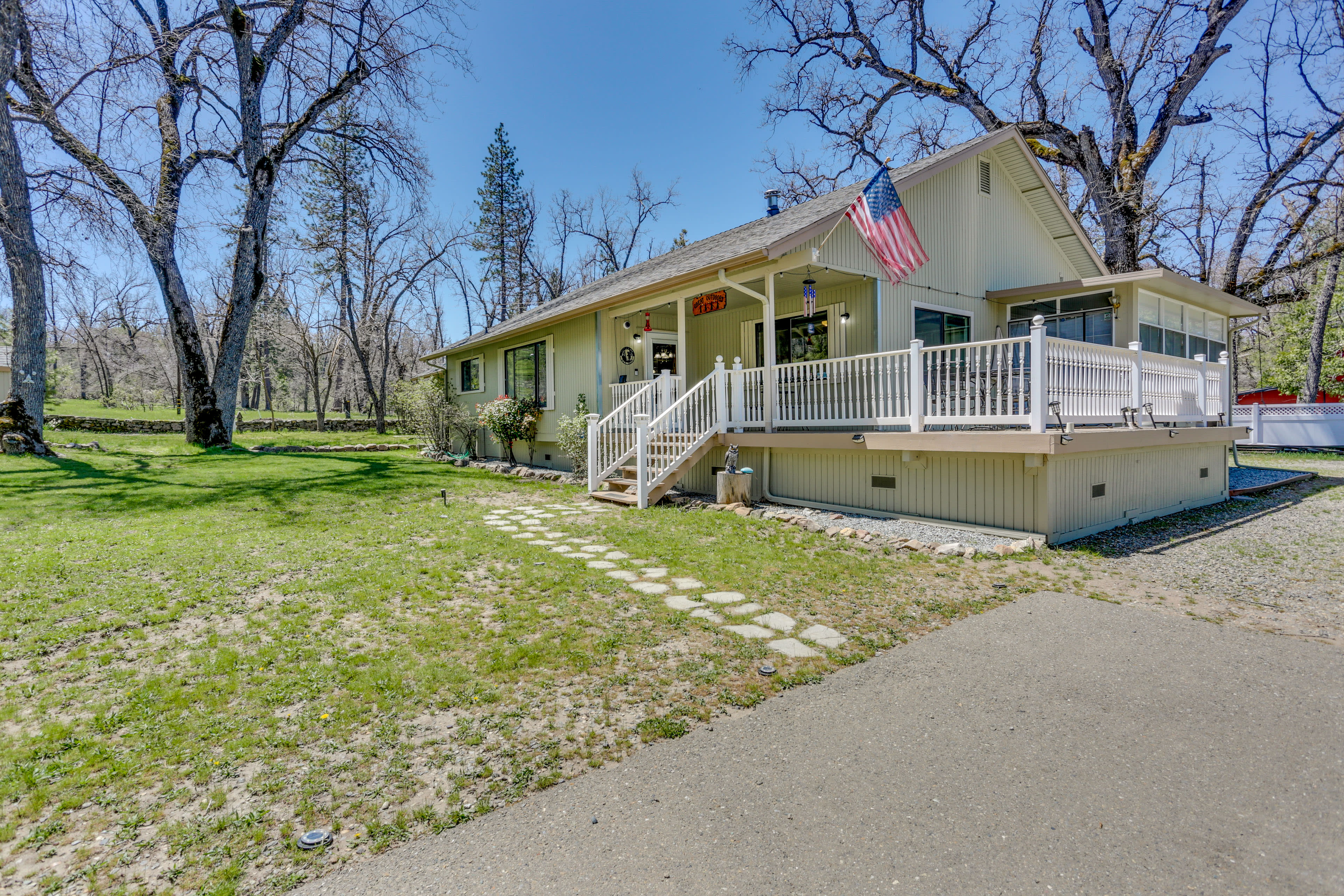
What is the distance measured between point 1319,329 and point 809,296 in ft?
73.0

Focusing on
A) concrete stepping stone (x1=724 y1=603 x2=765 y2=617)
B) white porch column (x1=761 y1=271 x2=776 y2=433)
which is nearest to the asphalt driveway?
concrete stepping stone (x1=724 y1=603 x2=765 y2=617)

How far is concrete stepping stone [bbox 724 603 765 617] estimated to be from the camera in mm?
4223

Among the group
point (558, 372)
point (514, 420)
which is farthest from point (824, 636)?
point (514, 420)

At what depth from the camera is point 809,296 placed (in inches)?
344

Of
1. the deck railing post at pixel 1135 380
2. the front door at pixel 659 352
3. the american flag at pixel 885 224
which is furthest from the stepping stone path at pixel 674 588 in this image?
the deck railing post at pixel 1135 380

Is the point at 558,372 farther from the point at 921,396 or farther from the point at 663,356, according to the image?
the point at 921,396

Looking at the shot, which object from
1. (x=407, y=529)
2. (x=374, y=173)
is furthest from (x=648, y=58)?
(x=407, y=529)

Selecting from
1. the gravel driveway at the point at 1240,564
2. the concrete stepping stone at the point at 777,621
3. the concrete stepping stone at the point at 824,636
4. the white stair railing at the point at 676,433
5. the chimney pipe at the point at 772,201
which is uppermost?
the chimney pipe at the point at 772,201

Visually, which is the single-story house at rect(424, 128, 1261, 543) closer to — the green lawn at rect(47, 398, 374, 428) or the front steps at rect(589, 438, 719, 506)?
the front steps at rect(589, 438, 719, 506)

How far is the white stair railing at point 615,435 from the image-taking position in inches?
A: 378

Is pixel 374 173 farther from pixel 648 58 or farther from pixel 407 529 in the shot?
pixel 407 529

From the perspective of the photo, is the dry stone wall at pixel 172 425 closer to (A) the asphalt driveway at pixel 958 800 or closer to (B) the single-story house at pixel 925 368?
(B) the single-story house at pixel 925 368

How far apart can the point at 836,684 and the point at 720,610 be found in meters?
1.23

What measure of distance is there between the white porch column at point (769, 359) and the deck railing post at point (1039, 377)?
3380 mm
